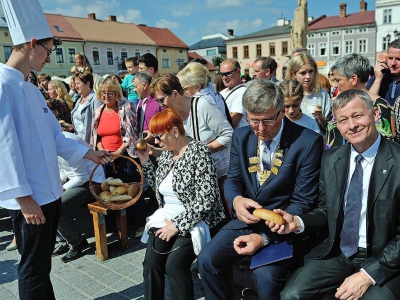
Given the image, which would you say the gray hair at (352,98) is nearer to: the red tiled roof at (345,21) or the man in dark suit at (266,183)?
the man in dark suit at (266,183)

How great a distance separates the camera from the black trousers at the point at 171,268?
258 centimetres

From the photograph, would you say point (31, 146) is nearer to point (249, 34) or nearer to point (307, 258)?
point (307, 258)

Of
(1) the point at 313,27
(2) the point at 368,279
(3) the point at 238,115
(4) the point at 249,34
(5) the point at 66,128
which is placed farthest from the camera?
(4) the point at 249,34

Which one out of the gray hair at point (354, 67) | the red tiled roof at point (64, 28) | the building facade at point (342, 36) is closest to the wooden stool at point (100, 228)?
the gray hair at point (354, 67)

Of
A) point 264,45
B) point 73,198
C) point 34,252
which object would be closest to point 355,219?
point 34,252

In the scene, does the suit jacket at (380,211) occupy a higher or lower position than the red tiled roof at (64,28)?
lower

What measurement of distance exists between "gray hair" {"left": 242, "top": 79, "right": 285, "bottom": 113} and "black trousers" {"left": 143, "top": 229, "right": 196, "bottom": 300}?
1173 mm

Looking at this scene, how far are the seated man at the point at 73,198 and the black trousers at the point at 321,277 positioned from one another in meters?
2.65

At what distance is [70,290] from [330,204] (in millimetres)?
2583

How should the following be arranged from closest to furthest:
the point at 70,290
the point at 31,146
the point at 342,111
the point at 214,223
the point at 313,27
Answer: the point at 342,111 → the point at 31,146 → the point at 214,223 → the point at 70,290 → the point at 313,27

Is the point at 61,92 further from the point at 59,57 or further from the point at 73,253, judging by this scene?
the point at 59,57

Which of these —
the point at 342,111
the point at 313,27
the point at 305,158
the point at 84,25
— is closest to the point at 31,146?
the point at 305,158

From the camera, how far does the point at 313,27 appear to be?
50.1 meters

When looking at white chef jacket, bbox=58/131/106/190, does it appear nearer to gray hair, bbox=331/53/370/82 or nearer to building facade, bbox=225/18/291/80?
gray hair, bbox=331/53/370/82
